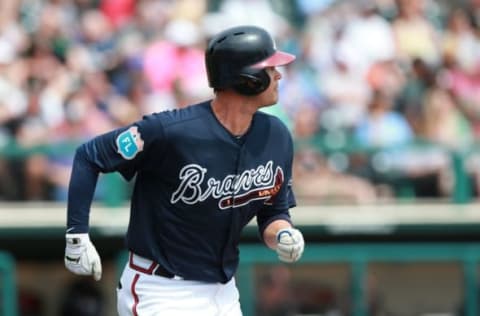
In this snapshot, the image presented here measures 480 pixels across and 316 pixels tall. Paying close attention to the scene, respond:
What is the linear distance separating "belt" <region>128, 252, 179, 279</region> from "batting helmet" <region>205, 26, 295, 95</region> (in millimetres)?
759

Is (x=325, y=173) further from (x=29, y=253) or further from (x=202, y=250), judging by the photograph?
(x=202, y=250)

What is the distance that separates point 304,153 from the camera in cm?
962

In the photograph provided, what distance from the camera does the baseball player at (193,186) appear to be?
4.81 m

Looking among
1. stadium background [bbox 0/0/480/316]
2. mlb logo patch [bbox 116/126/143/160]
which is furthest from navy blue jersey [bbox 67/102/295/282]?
stadium background [bbox 0/0/480/316]

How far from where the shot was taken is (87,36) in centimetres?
1066

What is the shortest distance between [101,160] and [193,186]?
0.38m

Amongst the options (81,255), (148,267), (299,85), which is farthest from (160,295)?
(299,85)

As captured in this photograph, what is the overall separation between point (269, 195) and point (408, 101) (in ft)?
17.8

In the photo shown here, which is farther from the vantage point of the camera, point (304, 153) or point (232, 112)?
point (304, 153)

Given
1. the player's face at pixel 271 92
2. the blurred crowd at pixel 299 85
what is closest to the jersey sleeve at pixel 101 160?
the player's face at pixel 271 92

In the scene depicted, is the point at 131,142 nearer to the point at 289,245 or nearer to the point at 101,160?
the point at 101,160

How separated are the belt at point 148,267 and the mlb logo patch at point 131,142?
1.52 feet

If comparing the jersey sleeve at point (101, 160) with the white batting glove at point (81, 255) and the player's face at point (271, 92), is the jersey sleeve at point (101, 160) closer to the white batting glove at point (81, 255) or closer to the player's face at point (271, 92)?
the white batting glove at point (81, 255)

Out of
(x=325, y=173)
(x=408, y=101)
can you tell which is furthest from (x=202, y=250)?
(x=408, y=101)
